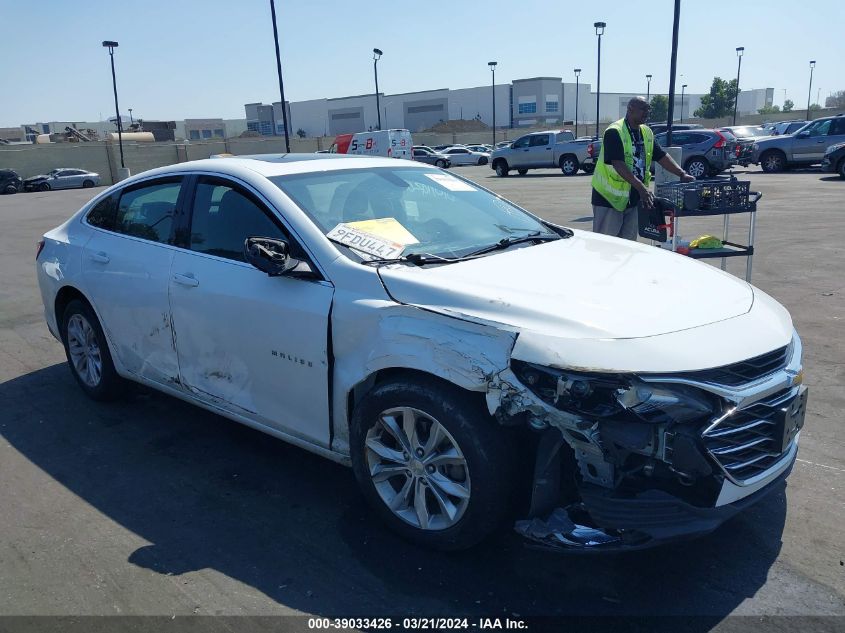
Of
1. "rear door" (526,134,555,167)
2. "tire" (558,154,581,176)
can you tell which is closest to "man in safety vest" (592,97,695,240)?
"tire" (558,154,581,176)

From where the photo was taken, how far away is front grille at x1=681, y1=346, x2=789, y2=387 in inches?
104

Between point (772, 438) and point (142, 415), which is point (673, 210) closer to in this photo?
point (772, 438)

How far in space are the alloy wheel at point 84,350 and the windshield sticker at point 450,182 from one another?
8.41ft

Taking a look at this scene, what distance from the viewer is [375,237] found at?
356 centimetres

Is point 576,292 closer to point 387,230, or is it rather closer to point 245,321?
point 387,230

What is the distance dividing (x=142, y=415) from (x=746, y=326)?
3831 mm

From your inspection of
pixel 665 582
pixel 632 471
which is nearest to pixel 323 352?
pixel 632 471

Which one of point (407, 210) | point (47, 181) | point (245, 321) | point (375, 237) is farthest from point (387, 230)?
point (47, 181)

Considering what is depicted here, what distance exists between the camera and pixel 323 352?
3.33m

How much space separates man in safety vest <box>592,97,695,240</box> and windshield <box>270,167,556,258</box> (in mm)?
2559

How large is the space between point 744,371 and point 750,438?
262 millimetres

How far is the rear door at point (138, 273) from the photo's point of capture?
425 centimetres

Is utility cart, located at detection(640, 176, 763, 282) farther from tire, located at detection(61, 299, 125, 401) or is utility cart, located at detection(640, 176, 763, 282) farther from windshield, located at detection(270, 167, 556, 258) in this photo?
tire, located at detection(61, 299, 125, 401)

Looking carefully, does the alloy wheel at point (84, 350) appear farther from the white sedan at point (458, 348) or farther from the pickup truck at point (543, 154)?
the pickup truck at point (543, 154)
